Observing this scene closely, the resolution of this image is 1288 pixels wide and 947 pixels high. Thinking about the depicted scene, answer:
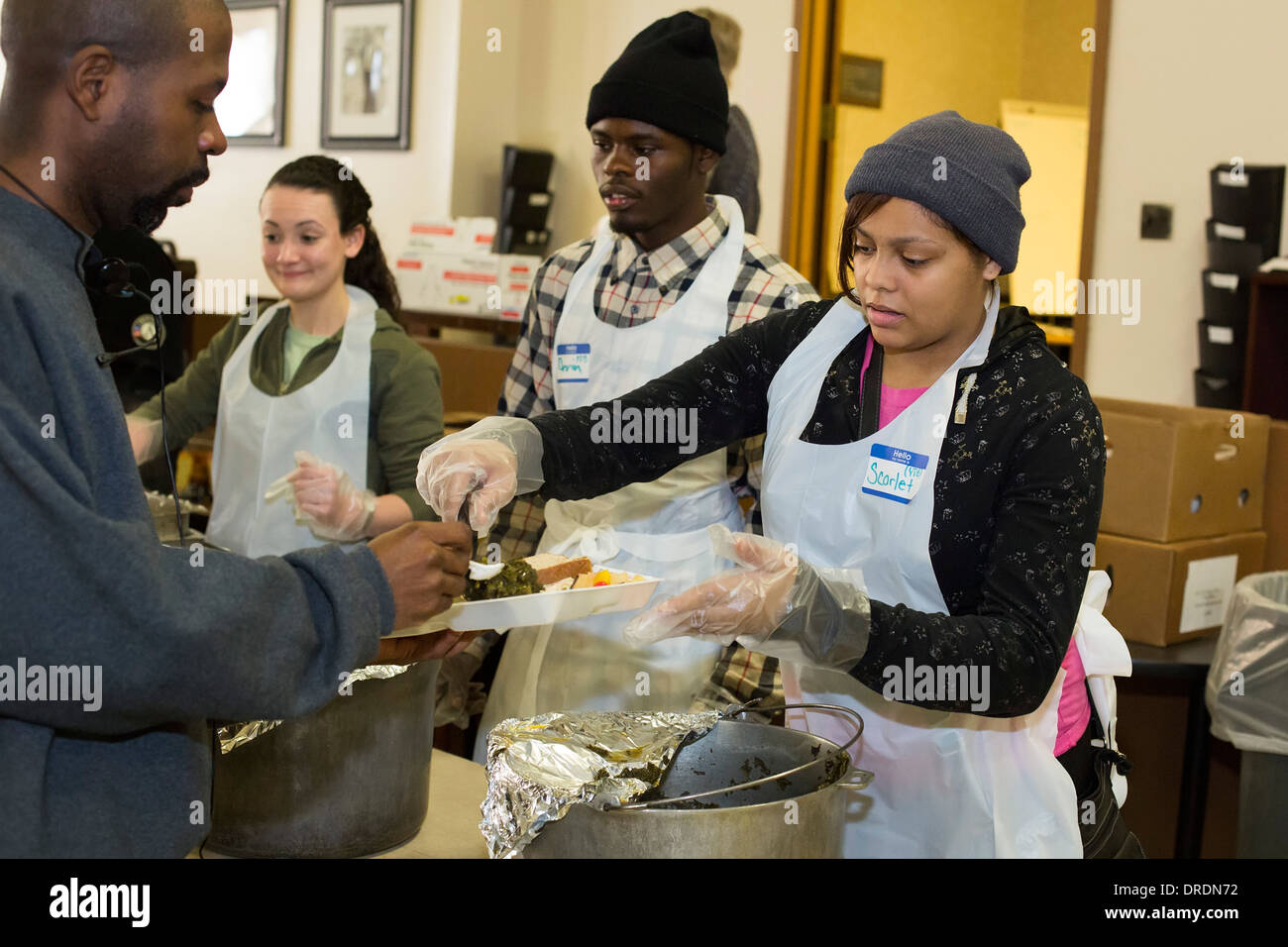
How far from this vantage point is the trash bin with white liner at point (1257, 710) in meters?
2.42

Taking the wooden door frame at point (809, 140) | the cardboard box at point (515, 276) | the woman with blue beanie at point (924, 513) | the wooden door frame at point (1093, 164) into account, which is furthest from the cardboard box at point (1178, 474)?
the cardboard box at point (515, 276)

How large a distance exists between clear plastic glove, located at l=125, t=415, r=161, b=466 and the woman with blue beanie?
40.1 inches

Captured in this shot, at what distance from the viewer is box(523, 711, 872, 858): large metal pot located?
122 cm

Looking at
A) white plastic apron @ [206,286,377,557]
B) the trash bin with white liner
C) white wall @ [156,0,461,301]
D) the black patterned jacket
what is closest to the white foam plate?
the black patterned jacket

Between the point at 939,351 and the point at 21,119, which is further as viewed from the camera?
the point at 939,351

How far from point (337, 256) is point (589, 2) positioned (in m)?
3.78

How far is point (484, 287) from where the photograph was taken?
5.42 meters

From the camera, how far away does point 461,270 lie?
18.0 ft

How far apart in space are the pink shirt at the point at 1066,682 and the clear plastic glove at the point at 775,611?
0.35 metres

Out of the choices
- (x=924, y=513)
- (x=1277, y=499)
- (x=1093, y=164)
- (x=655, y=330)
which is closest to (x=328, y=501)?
(x=655, y=330)

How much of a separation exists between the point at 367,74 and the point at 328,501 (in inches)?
183

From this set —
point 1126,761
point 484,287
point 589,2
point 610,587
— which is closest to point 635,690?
point 610,587
